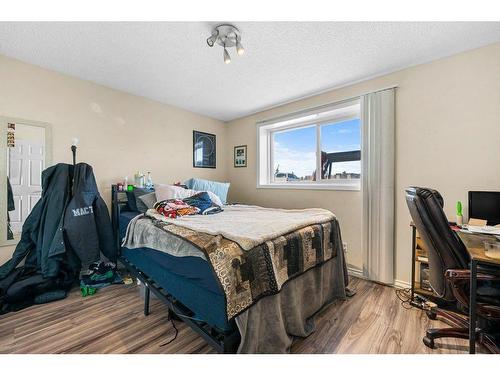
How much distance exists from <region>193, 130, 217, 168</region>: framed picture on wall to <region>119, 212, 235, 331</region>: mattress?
2.13m

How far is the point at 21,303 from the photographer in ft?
6.36

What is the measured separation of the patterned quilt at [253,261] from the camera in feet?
3.84

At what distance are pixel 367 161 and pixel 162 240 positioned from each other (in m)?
2.27

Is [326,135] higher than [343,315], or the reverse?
[326,135]

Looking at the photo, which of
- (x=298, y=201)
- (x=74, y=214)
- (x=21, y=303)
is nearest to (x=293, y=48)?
(x=298, y=201)

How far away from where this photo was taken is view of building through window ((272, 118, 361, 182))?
2820mm

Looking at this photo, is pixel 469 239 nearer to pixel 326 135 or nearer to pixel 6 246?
pixel 326 135

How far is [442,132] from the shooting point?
2.07 m

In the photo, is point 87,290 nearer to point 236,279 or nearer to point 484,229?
point 236,279

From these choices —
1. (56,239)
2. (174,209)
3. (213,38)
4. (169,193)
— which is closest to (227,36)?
(213,38)

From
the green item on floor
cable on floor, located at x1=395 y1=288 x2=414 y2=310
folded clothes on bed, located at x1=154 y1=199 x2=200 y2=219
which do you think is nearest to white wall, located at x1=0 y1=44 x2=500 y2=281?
cable on floor, located at x1=395 y1=288 x2=414 y2=310

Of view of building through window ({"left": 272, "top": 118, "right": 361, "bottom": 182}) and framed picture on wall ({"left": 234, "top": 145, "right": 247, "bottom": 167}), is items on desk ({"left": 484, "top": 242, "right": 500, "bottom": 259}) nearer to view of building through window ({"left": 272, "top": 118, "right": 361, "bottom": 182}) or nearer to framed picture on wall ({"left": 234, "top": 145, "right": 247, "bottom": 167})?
view of building through window ({"left": 272, "top": 118, "right": 361, "bottom": 182})

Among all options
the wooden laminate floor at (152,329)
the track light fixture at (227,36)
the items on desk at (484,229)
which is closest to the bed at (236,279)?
the wooden laminate floor at (152,329)
